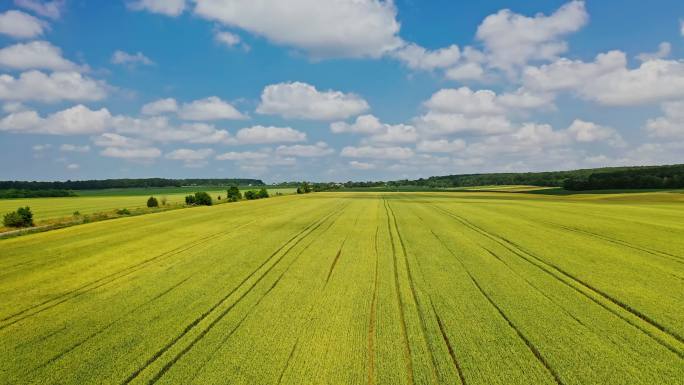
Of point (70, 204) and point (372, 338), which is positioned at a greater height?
point (70, 204)

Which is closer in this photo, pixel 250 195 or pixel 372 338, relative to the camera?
pixel 372 338

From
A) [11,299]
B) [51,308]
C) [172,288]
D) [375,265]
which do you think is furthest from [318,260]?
[11,299]

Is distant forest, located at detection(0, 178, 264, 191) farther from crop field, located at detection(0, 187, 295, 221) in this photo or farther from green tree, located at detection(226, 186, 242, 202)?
green tree, located at detection(226, 186, 242, 202)

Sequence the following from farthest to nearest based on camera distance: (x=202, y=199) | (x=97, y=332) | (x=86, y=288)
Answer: (x=202, y=199), (x=86, y=288), (x=97, y=332)

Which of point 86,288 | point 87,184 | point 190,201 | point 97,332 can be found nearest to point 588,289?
point 97,332

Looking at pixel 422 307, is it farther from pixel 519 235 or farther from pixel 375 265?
pixel 519 235

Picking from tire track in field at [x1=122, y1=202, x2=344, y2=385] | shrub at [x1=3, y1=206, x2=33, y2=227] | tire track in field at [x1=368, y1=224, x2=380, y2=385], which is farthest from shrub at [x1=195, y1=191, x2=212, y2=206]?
tire track in field at [x1=368, y1=224, x2=380, y2=385]

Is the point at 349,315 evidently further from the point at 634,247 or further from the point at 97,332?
the point at 634,247
